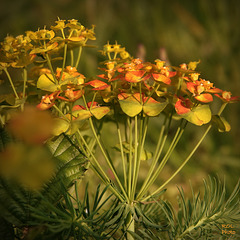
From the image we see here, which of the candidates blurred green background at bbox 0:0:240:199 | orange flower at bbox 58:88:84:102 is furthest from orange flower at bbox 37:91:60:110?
blurred green background at bbox 0:0:240:199

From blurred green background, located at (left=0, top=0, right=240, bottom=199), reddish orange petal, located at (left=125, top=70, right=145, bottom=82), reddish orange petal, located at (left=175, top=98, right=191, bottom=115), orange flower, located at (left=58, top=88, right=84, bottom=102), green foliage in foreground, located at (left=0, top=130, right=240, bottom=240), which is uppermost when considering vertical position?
blurred green background, located at (left=0, top=0, right=240, bottom=199)

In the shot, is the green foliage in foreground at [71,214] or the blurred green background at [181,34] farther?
the blurred green background at [181,34]

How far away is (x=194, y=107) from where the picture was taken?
0.44m

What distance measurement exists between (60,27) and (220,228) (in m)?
0.36

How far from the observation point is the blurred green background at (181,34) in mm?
1352

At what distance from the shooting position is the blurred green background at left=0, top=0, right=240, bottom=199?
4.43 ft

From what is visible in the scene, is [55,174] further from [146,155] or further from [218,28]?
[218,28]

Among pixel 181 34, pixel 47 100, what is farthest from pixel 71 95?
pixel 181 34

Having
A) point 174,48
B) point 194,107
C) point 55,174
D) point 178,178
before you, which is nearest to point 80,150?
point 55,174

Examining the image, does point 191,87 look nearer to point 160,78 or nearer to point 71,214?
point 160,78

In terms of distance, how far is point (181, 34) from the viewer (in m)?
1.66

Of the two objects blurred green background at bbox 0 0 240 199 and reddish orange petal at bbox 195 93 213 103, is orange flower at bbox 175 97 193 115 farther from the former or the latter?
blurred green background at bbox 0 0 240 199

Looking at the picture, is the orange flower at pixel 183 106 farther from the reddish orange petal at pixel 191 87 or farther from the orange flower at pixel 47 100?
the orange flower at pixel 47 100

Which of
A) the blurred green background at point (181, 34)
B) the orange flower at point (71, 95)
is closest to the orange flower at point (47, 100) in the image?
the orange flower at point (71, 95)
